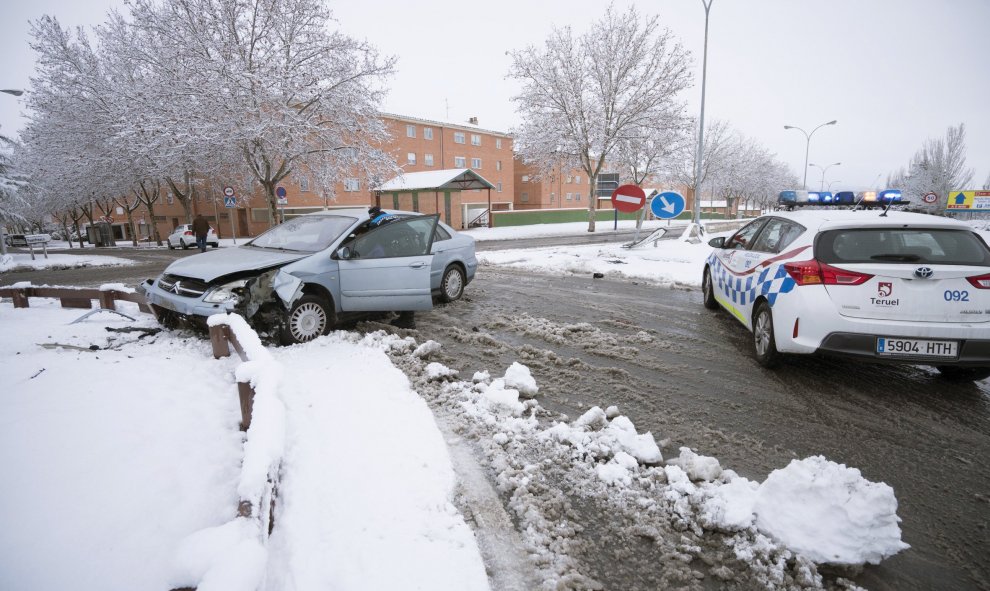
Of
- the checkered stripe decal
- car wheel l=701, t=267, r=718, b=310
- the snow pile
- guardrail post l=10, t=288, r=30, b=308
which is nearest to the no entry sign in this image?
car wheel l=701, t=267, r=718, b=310

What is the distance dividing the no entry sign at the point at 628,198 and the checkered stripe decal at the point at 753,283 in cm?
709

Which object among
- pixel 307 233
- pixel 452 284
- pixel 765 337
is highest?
pixel 307 233

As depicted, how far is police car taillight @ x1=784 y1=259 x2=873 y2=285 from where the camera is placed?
4.04 metres

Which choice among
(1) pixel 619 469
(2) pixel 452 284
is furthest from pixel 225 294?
(1) pixel 619 469

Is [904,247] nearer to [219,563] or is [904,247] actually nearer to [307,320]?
[219,563]

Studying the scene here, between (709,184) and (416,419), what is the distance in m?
60.9

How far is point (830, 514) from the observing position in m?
2.36

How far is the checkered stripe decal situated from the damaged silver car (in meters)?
3.96

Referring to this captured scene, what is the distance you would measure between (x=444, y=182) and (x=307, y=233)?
23685mm

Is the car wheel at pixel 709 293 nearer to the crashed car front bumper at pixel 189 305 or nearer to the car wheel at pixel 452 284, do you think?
the car wheel at pixel 452 284

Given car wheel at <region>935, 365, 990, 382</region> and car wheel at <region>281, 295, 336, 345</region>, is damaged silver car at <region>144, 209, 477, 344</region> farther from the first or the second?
car wheel at <region>935, 365, 990, 382</region>

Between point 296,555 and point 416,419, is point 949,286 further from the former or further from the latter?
point 296,555

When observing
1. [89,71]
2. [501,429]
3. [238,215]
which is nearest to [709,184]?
[238,215]

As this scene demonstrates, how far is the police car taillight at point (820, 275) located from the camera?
404cm
